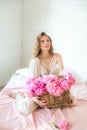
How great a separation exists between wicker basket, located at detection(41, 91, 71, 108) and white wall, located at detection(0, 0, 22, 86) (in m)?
1.41

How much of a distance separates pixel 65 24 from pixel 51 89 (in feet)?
4.43

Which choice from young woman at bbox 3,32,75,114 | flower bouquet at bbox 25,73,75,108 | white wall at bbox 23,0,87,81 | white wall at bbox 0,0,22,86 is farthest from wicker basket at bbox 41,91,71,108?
white wall at bbox 0,0,22,86

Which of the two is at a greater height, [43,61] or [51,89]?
[43,61]

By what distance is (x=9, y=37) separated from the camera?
3.35m

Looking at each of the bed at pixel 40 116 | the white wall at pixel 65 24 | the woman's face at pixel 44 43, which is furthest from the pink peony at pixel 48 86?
the white wall at pixel 65 24

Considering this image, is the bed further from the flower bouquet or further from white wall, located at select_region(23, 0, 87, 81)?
white wall, located at select_region(23, 0, 87, 81)

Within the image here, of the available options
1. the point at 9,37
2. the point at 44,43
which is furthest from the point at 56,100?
the point at 9,37

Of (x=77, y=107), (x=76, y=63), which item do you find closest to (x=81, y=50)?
(x=76, y=63)

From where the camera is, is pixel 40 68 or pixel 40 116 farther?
pixel 40 68

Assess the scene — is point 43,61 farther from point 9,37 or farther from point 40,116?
point 9,37

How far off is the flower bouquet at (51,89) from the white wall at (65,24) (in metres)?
0.98

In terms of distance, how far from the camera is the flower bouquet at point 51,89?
6.59 ft

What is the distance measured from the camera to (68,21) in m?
3.05

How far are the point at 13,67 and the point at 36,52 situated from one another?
119 cm
